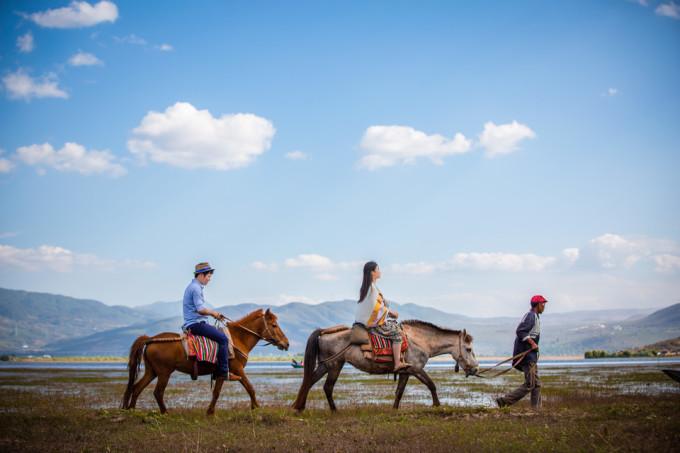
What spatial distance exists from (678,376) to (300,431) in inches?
314

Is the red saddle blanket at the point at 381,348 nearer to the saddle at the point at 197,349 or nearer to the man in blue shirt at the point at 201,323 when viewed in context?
the man in blue shirt at the point at 201,323

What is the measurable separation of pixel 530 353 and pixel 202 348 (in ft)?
25.6

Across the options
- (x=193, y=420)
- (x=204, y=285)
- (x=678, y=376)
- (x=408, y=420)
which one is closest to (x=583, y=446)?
(x=408, y=420)

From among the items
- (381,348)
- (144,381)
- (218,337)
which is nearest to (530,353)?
(381,348)

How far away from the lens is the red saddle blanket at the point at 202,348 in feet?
43.8

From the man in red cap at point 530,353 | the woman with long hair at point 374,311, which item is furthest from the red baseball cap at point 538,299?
the woman with long hair at point 374,311

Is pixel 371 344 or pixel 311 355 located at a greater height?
pixel 371 344

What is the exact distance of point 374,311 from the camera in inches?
539

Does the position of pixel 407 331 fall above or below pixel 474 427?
above

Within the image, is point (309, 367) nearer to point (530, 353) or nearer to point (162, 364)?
point (162, 364)

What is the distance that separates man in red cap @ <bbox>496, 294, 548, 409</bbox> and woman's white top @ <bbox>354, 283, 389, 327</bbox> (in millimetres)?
3319

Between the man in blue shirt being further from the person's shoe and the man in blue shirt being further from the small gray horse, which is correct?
the person's shoe

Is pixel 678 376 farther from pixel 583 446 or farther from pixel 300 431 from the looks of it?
pixel 300 431

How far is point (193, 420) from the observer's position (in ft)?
41.7
